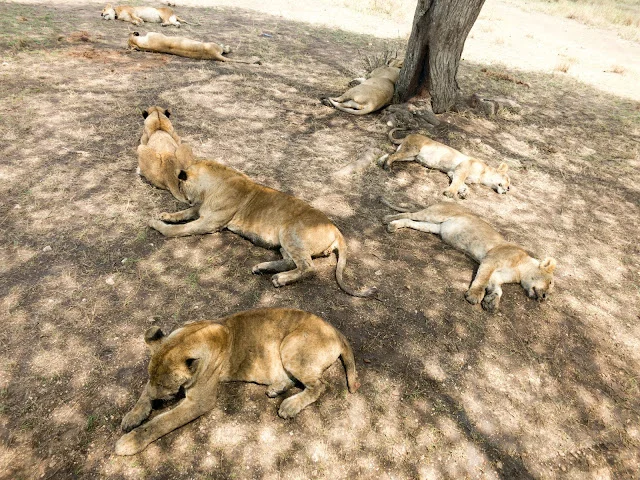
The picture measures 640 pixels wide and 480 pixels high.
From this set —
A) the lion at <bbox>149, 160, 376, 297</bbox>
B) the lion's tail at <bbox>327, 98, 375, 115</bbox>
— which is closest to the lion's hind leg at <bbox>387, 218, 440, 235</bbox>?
the lion at <bbox>149, 160, 376, 297</bbox>

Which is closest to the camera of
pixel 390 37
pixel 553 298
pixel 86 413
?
pixel 86 413

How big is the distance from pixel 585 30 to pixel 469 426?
2516cm

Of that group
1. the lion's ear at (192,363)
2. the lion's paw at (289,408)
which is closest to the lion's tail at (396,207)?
the lion's paw at (289,408)

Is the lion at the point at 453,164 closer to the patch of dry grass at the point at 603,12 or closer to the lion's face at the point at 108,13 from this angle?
the lion's face at the point at 108,13

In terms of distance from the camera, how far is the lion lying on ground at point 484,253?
4438 mm

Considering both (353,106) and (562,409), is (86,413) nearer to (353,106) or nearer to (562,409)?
(562,409)

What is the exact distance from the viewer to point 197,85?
27.8 feet

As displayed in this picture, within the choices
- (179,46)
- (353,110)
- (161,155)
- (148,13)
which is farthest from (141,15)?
(161,155)

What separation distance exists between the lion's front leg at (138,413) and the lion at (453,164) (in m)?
4.98

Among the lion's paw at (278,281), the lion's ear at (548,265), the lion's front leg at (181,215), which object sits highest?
the lion's ear at (548,265)

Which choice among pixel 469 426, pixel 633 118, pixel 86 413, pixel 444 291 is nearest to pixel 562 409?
pixel 469 426

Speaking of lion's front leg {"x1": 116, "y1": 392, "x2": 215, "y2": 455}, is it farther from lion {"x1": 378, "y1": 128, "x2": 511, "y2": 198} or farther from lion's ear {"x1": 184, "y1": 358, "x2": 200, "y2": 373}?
lion {"x1": 378, "y1": 128, "x2": 511, "y2": 198}

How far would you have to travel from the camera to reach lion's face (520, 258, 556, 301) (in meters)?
4.44

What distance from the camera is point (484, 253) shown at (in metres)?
4.80
